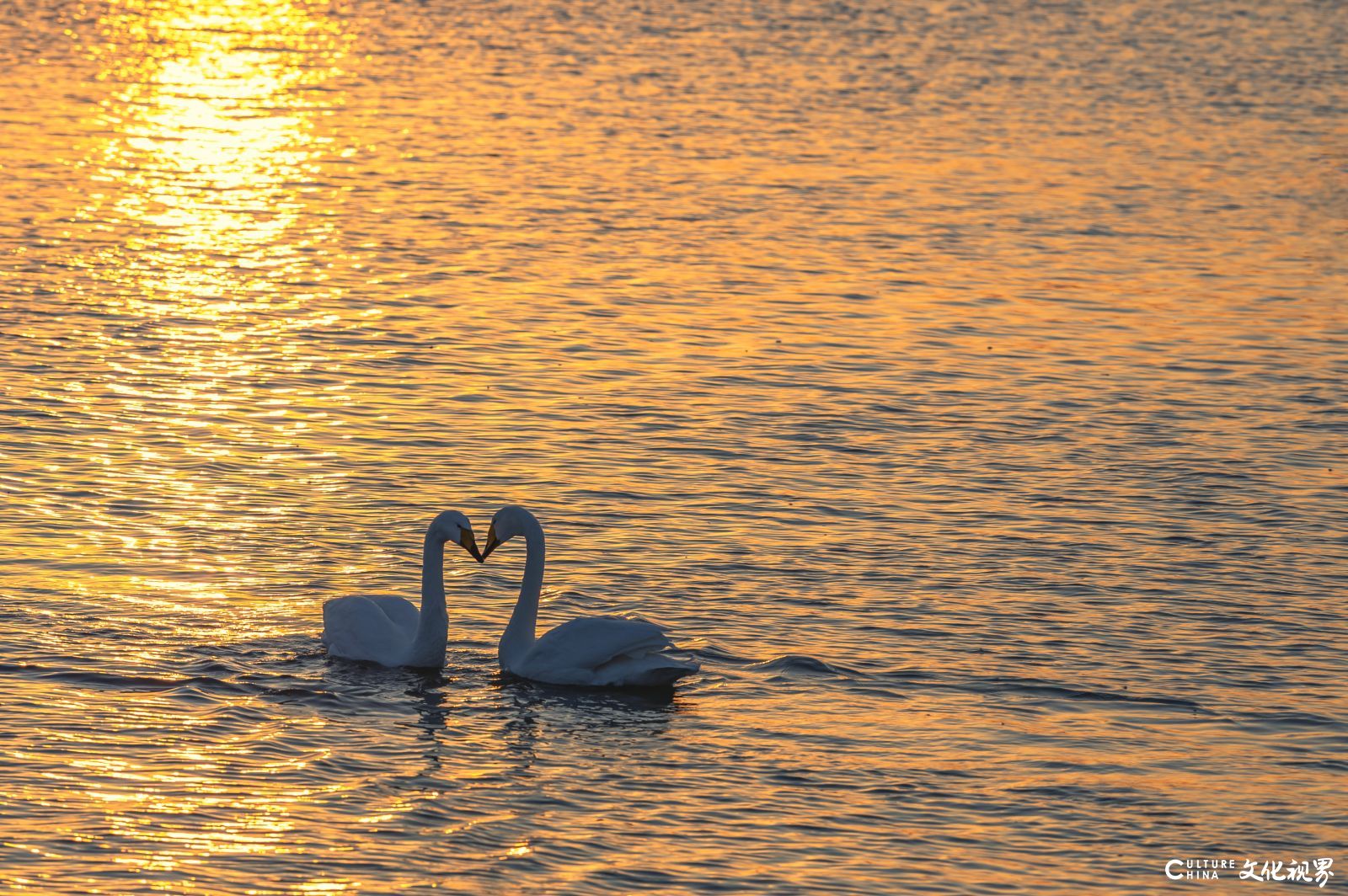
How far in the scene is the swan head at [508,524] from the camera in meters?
14.3

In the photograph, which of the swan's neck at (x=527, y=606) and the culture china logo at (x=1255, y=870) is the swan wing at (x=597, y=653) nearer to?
the swan's neck at (x=527, y=606)

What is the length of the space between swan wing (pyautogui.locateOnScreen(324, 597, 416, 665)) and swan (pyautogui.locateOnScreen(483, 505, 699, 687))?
65 centimetres

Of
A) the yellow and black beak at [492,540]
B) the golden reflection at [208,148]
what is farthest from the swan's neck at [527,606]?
the golden reflection at [208,148]

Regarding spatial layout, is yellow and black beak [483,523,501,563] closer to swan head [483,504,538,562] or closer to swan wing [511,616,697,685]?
swan head [483,504,538,562]

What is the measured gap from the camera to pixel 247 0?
47.3 meters

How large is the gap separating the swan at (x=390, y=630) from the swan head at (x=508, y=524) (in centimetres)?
48

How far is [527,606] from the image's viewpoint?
14.1 metres

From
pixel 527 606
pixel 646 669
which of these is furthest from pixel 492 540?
pixel 646 669

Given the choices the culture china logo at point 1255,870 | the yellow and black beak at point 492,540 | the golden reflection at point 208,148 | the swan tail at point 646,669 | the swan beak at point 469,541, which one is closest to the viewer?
the culture china logo at point 1255,870

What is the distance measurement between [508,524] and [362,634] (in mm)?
1224

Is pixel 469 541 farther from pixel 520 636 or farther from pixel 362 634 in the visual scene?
pixel 362 634

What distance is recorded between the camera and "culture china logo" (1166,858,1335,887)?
→ 11.4 meters

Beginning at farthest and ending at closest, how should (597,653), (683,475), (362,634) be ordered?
(683,475), (362,634), (597,653)

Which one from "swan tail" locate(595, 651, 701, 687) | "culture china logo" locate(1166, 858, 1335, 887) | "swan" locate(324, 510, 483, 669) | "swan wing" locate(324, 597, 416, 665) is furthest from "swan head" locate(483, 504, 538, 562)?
"culture china logo" locate(1166, 858, 1335, 887)
